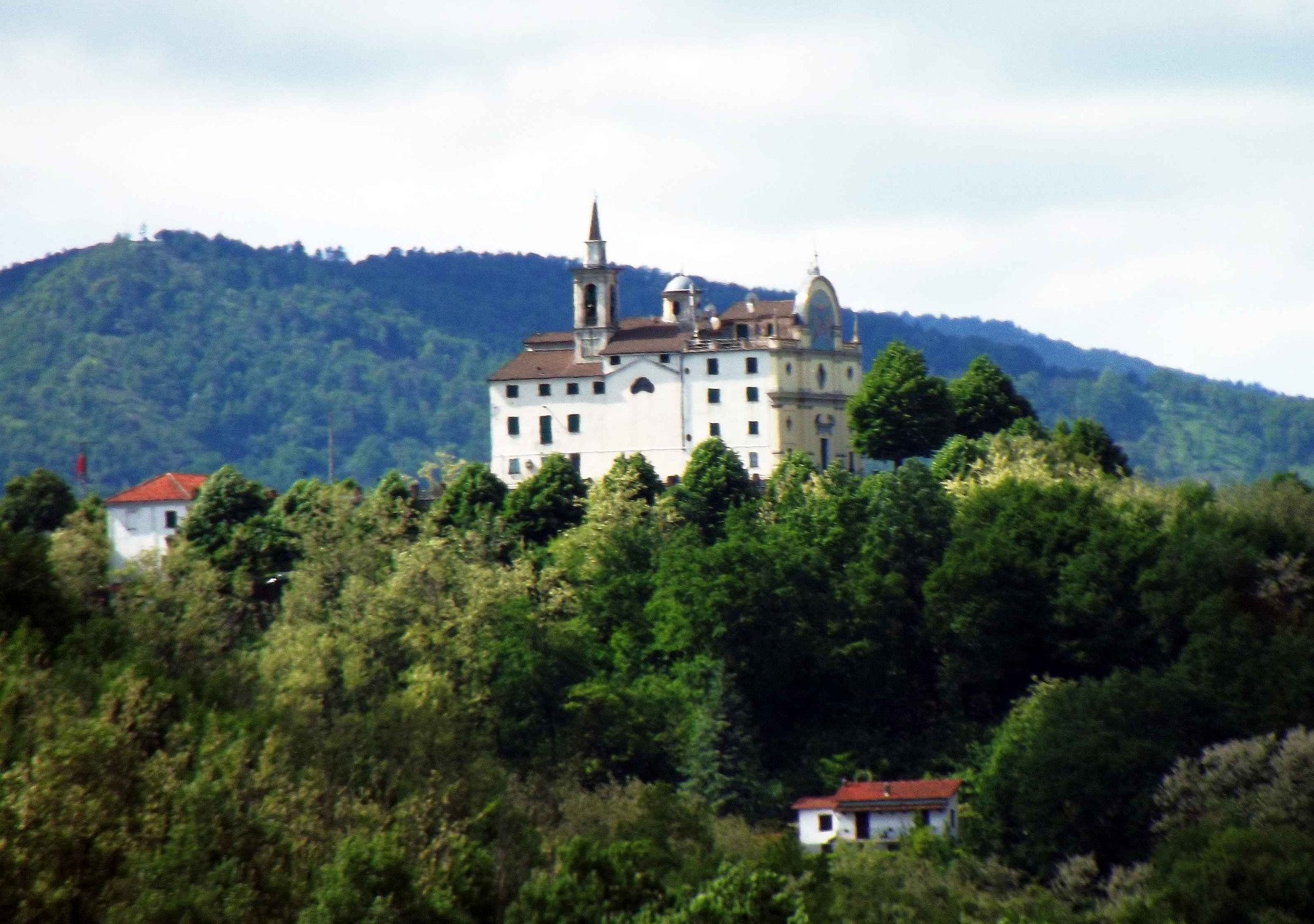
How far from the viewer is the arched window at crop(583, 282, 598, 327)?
98.4 metres

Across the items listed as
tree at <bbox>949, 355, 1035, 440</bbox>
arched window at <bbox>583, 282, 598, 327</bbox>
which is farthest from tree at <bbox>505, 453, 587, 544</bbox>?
tree at <bbox>949, 355, 1035, 440</bbox>

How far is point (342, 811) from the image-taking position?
45.0 m

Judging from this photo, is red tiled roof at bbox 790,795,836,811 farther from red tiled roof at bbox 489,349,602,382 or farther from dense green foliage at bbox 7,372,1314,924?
red tiled roof at bbox 489,349,602,382

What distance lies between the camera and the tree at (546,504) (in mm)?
84500

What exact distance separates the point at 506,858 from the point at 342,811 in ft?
11.2

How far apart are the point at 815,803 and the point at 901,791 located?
8.27 feet

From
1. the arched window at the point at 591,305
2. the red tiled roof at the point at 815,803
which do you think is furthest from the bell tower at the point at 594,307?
the red tiled roof at the point at 815,803

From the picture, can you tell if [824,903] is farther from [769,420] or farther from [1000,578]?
[769,420]

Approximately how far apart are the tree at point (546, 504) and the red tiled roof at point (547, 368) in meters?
9.37

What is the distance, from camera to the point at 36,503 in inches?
3701

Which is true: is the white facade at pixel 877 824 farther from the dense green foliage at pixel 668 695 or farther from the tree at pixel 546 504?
the tree at pixel 546 504

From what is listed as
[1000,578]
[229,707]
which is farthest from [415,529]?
[229,707]

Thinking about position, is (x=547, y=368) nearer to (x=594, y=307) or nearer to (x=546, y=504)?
(x=594, y=307)

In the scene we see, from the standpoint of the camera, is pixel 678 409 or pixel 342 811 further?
pixel 678 409
